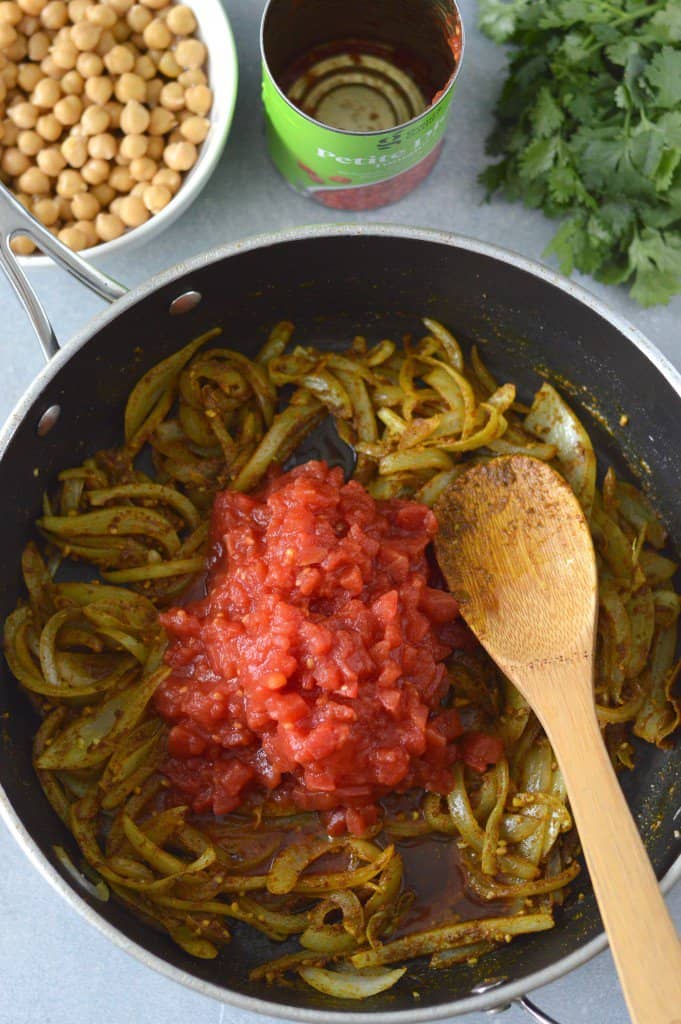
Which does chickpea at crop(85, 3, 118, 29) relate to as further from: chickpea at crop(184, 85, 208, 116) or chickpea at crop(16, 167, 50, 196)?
chickpea at crop(16, 167, 50, 196)

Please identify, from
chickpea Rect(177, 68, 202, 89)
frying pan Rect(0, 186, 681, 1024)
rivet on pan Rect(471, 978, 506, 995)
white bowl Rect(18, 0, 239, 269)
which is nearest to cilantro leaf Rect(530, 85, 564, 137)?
frying pan Rect(0, 186, 681, 1024)

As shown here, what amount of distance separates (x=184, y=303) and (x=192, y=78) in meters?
0.80

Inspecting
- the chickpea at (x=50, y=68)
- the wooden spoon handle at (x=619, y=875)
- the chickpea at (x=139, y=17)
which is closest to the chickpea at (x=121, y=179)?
the chickpea at (x=50, y=68)

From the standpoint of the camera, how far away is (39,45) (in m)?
3.01

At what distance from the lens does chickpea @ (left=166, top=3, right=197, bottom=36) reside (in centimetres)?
298

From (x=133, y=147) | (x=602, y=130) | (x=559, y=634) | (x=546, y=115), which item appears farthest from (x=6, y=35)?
(x=559, y=634)

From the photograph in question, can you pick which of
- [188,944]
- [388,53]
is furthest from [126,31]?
[188,944]

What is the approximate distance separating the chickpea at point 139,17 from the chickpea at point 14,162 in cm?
52

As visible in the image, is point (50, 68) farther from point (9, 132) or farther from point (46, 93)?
point (9, 132)

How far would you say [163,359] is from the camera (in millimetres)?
2828

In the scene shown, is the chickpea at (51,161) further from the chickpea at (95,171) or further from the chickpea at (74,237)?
the chickpea at (74,237)

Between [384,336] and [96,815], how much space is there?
1.60 m

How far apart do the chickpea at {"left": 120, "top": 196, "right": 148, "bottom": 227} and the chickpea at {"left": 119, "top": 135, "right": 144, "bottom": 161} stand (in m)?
0.13

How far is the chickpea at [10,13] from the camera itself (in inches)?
117
